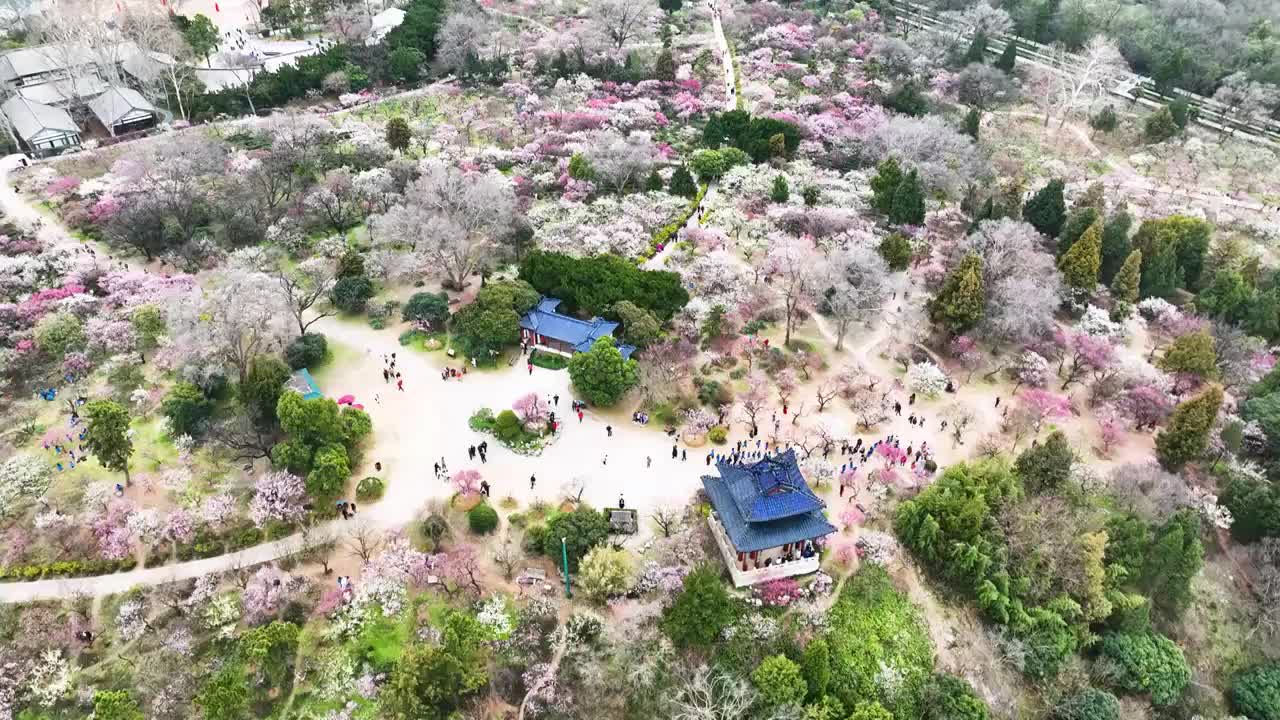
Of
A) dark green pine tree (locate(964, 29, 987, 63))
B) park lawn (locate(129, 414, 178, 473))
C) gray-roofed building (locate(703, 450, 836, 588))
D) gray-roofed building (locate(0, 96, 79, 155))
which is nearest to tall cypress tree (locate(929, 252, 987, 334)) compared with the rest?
gray-roofed building (locate(703, 450, 836, 588))

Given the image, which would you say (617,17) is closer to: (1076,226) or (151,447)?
(1076,226)

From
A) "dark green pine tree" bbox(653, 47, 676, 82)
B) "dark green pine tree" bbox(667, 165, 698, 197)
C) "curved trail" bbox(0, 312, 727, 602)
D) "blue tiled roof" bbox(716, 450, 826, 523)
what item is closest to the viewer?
"blue tiled roof" bbox(716, 450, 826, 523)

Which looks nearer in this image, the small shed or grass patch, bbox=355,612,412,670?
grass patch, bbox=355,612,412,670

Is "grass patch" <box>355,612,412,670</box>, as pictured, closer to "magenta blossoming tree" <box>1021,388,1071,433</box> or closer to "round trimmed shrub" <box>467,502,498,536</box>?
"round trimmed shrub" <box>467,502,498,536</box>

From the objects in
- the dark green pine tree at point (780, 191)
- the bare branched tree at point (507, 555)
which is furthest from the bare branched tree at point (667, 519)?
the dark green pine tree at point (780, 191)

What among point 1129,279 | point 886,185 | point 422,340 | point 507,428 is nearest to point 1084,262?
point 1129,279
